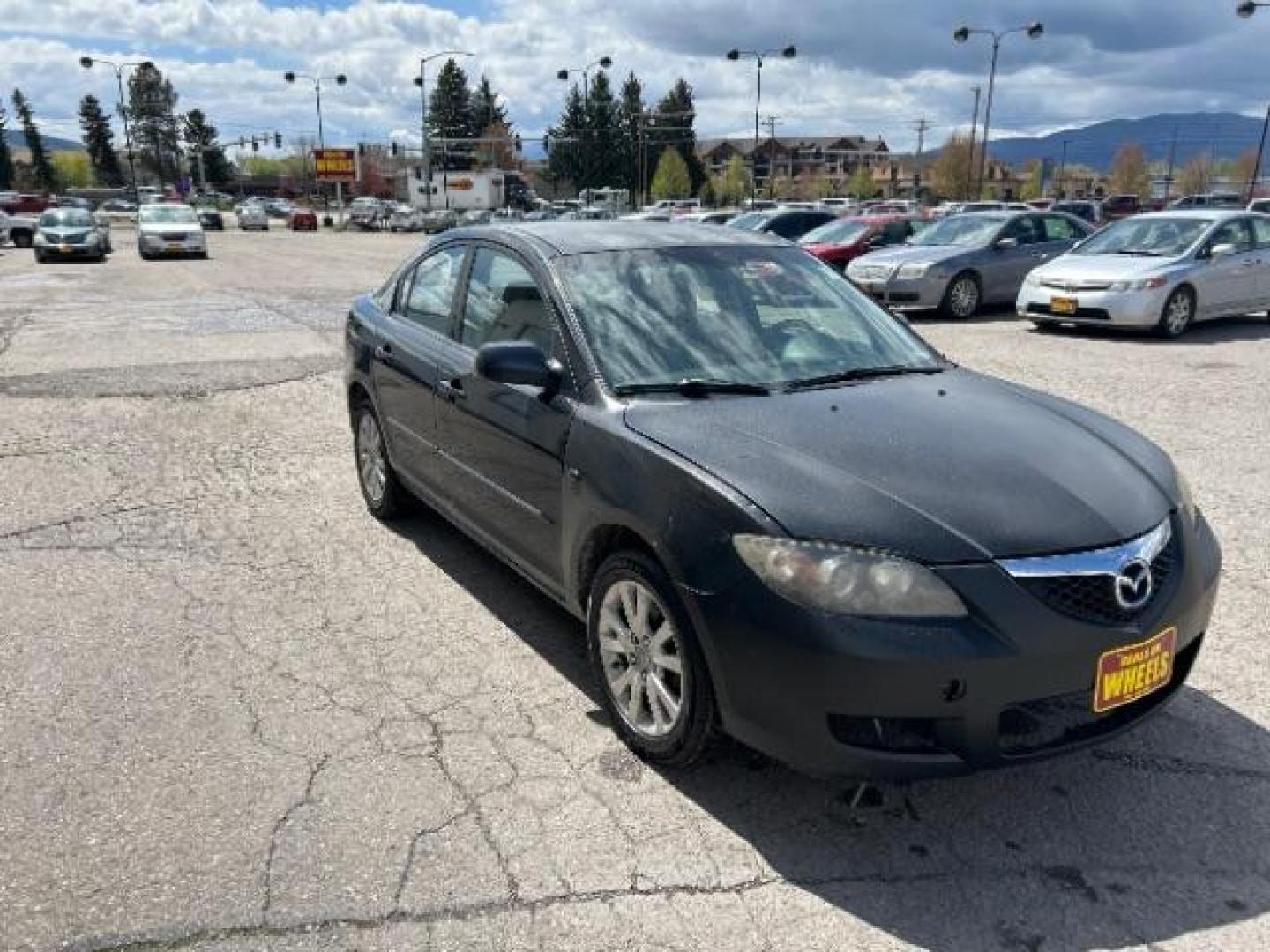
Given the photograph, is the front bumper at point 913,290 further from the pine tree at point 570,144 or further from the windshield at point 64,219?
the pine tree at point 570,144

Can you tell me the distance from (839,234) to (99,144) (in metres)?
140

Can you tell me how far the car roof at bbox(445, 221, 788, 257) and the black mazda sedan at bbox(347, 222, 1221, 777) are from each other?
2 cm

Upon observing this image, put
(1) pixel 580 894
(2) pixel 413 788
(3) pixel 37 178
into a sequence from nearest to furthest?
1. (1) pixel 580 894
2. (2) pixel 413 788
3. (3) pixel 37 178

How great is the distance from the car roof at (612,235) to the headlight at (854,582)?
1.87m

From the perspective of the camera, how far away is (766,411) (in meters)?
3.25

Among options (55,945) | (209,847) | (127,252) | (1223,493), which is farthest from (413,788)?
(127,252)

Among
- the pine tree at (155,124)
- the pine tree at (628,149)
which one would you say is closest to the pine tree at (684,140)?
the pine tree at (628,149)

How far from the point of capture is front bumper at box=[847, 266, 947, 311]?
1394 centimetres

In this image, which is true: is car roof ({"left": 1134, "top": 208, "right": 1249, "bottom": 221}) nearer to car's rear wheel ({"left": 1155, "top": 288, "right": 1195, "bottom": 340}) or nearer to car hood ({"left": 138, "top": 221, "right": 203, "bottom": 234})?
car's rear wheel ({"left": 1155, "top": 288, "right": 1195, "bottom": 340})

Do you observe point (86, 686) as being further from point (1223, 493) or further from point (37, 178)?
point (37, 178)

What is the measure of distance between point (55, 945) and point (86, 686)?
1.45m

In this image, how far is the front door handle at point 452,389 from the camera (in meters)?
4.20

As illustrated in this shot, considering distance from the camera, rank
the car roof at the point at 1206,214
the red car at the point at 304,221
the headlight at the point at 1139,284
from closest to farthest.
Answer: the headlight at the point at 1139,284 → the car roof at the point at 1206,214 → the red car at the point at 304,221

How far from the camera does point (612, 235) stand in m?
4.20
